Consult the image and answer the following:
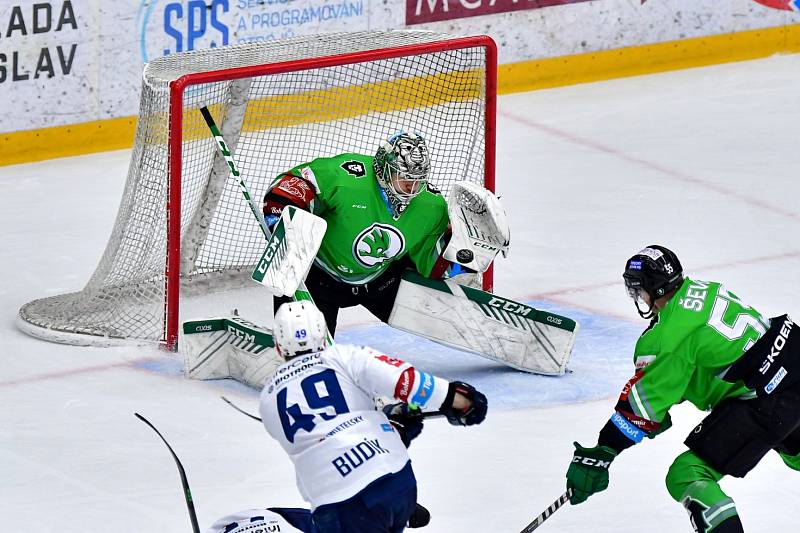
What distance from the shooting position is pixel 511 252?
7.97 metres

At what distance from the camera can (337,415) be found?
14.4ft

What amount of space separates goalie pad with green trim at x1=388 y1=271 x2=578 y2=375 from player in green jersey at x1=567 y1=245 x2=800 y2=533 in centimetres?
169

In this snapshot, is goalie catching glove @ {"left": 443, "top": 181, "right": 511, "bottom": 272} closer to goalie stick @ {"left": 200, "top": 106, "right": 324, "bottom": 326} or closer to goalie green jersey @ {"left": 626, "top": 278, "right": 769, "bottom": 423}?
goalie stick @ {"left": 200, "top": 106, "right": 324, "bottom": 326}

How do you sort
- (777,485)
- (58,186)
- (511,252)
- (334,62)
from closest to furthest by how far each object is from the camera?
(777,485) → (334,62) → (511,252) → (58,186)

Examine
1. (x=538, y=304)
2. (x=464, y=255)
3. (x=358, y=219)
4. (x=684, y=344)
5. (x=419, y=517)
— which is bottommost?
(x=538, y=304)

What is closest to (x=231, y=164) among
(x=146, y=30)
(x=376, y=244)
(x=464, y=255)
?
(x=376, y=244)

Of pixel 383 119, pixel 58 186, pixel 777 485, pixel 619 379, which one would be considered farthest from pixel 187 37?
pixel 777 485

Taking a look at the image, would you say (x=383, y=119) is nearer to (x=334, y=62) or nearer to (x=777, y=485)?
(x=334, y=62)

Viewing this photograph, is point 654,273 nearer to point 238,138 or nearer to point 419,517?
point 419,517

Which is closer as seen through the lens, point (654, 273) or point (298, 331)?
point (298, 331)

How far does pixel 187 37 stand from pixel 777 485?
414cm

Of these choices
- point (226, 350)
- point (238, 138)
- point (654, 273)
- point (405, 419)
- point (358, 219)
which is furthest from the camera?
point (238, 138)

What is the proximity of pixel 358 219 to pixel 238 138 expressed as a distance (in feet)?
3.93

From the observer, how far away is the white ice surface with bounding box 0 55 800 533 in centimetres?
558
